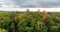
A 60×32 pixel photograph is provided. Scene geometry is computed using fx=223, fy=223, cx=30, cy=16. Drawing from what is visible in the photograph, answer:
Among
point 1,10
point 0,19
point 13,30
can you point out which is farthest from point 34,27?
point 1,10

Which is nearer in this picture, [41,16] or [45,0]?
[41,16]

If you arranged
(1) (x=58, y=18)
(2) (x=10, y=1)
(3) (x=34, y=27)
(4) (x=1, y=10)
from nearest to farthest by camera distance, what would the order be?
(3) (x=34, y=27) → (1) (x=58, y=18) → (4) (x=1, y=10) → (2) (x=10, y=1)

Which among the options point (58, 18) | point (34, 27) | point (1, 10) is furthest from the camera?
point (1, 10)

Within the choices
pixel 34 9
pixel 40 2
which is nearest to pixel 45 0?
pixel 40 2

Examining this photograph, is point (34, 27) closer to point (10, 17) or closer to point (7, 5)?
point (10, 17)

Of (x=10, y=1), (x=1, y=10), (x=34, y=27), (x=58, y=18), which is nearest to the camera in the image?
(x=34, y=27)

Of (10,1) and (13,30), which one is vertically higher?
(10,1)

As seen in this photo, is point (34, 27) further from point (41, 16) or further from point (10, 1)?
point (10, 1)

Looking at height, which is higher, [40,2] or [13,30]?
[40,2]
